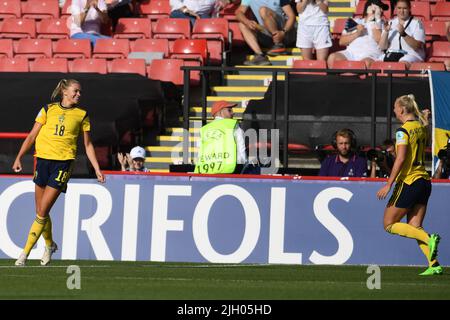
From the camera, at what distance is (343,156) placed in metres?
18.0

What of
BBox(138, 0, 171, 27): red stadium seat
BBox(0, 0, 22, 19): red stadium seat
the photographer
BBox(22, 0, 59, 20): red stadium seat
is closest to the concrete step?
BBox(138, 0, 171, 27): red stadium seat

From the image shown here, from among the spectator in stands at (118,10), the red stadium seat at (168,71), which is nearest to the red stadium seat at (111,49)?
the spectator in stands at (118,10)

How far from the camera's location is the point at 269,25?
2286 centimetres

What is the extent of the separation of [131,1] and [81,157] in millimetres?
6254

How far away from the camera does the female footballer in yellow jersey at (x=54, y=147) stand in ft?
49.9

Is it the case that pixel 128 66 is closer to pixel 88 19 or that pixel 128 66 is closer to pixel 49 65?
pixel 49 65

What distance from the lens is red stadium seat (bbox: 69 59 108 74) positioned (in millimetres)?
22406

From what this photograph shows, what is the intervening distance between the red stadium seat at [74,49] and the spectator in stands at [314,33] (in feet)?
12.1

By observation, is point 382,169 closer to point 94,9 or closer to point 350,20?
point 350,20

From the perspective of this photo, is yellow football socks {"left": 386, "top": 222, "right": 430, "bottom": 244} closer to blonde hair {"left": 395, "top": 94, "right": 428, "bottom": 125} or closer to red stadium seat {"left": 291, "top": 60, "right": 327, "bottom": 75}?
blonde hair {"left": 395, "top": 94, "right": 428, "bottom": 125}

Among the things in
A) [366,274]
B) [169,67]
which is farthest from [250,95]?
[366,274]

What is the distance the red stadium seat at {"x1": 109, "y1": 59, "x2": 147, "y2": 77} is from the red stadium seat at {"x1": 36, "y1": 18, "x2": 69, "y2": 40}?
2.12 meters

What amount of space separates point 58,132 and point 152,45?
26.3 ft

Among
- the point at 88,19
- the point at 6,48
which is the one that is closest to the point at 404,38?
the point at 88,19
